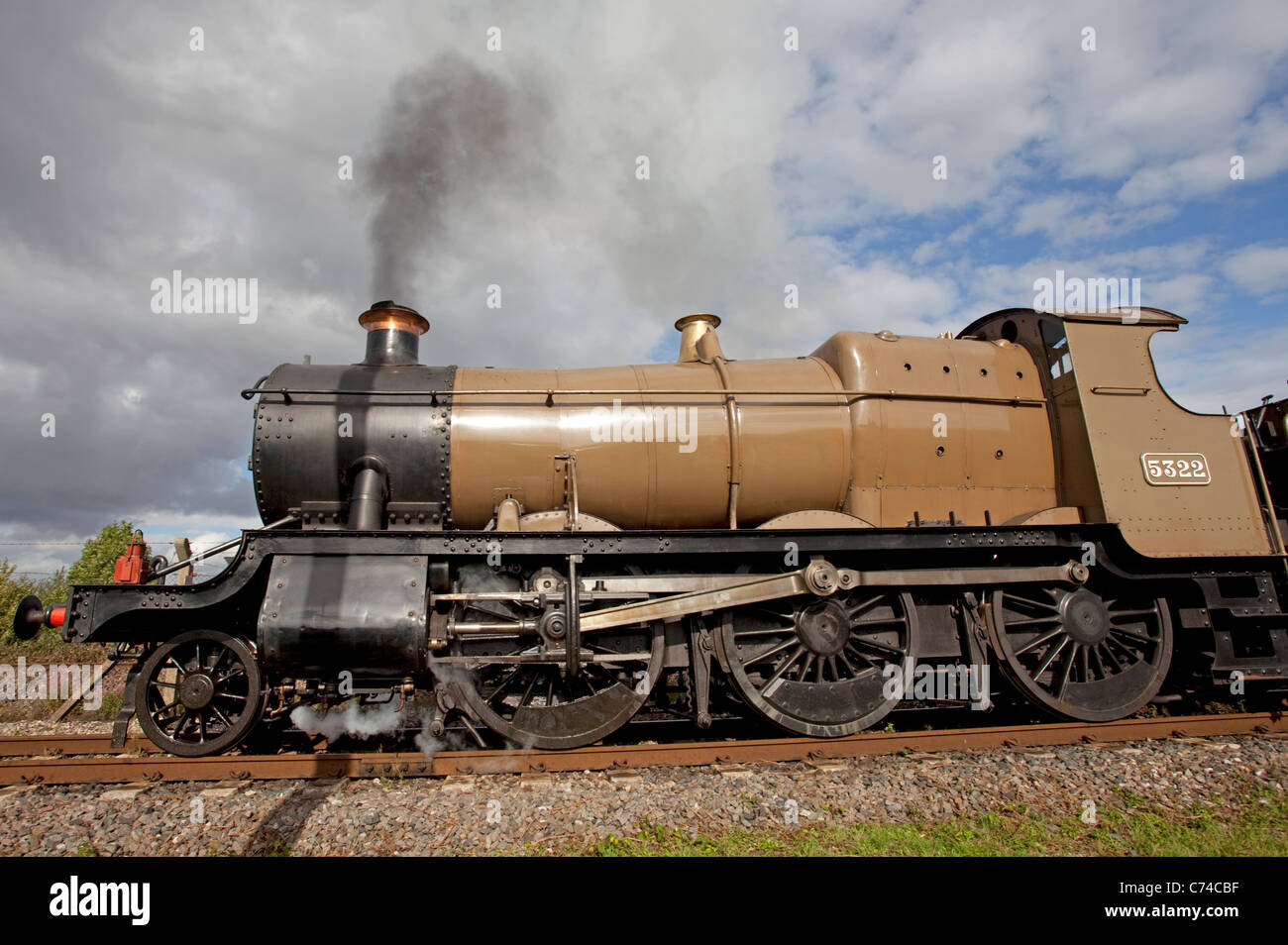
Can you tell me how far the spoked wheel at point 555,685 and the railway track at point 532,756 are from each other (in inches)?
7.3

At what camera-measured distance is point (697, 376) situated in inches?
267

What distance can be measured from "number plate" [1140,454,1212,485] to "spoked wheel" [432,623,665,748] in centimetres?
472

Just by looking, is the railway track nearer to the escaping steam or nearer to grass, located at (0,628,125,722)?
the escaping steam

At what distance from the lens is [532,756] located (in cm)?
554

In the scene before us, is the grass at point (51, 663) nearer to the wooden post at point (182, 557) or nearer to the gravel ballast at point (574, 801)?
the wooden post at point (182, 557)

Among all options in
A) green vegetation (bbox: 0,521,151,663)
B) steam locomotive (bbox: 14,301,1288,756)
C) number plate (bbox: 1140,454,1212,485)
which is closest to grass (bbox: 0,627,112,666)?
green vegetation (bbox: 0,521,151,663)

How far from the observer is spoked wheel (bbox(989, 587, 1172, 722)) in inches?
248

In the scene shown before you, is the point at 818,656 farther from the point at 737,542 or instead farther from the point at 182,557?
the point at 182,557

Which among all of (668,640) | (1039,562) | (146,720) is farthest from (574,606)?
(1039,562)

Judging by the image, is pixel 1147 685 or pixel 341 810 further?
pixel 1147 685

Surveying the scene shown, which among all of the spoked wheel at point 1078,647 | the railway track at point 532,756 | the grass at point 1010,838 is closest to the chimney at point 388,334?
the railway track at point 532,756
